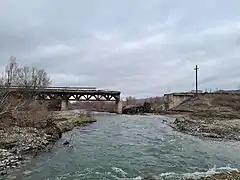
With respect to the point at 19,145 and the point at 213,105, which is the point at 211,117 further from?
the point at 19,145

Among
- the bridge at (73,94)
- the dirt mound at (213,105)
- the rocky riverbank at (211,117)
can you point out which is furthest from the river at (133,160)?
the bridge at (73,94)

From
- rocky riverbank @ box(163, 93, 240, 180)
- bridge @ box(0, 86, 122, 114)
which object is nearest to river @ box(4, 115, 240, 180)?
rocky riverbank @ box(163, 93, 240, 180)

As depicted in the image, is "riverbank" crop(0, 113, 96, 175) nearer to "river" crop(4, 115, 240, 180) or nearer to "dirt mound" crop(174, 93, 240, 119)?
"river" crop(4, 115, 240, 180)

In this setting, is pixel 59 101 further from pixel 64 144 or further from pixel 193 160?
pixel 193 160

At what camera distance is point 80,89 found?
92.6 metres

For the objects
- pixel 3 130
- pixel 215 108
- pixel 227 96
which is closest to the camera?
pixel 3 130

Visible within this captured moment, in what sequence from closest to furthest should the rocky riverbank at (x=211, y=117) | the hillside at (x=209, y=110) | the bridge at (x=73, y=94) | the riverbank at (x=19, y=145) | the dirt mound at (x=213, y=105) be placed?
the riverbank at (x=19, y=145)
the rocky riverbank at (x=211, y=117)
the hillside at (x=209, y=110)
the dirt mound at (x=213, y=105)
the bridge at (x=73, y=94)

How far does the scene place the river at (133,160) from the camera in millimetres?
17344

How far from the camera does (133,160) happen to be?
→ 21.2 metres

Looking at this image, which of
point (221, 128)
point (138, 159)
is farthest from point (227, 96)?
point (138, 159)

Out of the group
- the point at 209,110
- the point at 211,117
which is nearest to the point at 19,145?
the point at 211,117

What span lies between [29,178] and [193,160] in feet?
36.9

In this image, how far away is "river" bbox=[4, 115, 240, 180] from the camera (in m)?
17.3

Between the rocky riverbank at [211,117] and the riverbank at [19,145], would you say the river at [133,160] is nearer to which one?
the riverbank at [19,145]
